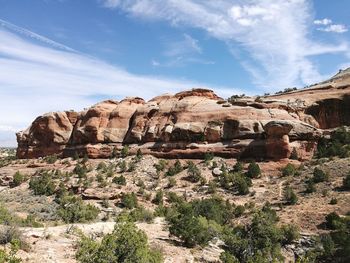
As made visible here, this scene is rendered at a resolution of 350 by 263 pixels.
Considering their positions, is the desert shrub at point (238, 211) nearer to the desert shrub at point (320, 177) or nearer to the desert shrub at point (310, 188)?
the desert shrub at point (310, 188)

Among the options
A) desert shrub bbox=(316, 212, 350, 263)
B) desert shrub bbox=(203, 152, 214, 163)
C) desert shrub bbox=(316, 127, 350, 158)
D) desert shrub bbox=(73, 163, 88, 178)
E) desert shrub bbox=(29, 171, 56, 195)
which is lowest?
desert shrub bbox=(316, 212, 350, 263)

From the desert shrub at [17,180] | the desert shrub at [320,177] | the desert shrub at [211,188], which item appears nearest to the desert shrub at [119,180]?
the desert shrub at [211,188]

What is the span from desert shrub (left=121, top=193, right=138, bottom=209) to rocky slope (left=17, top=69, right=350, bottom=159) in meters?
16.3

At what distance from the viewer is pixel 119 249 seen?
13.6 m

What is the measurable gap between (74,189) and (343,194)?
25.8 meters

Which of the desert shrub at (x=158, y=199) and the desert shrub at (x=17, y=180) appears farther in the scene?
the desert shrub at (x=17, y=180)

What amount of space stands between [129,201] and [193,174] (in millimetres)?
11212

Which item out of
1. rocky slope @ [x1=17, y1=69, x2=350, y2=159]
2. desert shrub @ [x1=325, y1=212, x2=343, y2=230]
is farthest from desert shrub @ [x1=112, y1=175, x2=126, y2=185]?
desert shrub @ [x1=325, y1=212, x2=343, y2=230]

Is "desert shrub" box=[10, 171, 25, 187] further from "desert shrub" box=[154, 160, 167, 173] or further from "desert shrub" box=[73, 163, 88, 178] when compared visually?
"desert shrub" box=[154, 160, 167, 173]

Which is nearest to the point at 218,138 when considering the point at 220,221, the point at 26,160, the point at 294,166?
the point at 294,166

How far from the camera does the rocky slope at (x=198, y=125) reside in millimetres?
A: 47156

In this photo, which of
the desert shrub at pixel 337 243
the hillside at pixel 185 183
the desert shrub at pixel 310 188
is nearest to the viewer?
the hillside at pixel 185 183

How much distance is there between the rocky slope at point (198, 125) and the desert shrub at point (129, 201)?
1633 centimetres

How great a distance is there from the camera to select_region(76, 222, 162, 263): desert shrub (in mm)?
12633
